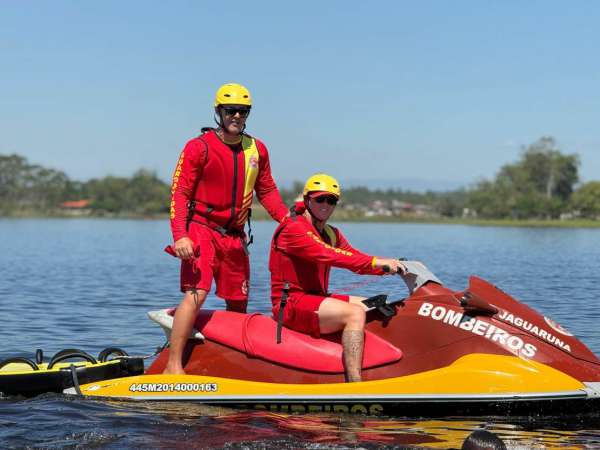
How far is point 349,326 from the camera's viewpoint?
710 centimetres

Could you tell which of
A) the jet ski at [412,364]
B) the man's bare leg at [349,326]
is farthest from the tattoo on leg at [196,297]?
the man's bare leg at [349,326]

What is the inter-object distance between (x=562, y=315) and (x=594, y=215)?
117 meters

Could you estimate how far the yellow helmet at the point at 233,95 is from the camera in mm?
7414

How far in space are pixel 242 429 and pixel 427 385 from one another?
1.44 metres

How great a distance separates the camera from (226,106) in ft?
24.4

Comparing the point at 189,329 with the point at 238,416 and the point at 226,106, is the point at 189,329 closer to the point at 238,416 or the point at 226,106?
the point at 238,416

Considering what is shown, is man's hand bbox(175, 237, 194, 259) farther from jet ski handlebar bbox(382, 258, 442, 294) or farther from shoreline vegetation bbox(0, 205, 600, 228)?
shoreline vegetation bbox(0, 205, 600, 228)

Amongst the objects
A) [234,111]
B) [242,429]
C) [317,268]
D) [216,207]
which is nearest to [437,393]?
[317,268]

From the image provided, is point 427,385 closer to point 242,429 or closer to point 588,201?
point 242,429

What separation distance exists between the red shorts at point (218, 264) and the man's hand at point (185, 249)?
0.37ft

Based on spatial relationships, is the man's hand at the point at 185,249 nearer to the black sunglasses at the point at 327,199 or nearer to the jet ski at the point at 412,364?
the jet ski at the point at 412,364

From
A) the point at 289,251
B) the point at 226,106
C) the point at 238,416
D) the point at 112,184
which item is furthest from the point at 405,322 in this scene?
the point at 112,184

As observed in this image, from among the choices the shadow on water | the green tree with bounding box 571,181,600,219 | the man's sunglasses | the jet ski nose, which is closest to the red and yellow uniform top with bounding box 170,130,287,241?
the man's sunglasses

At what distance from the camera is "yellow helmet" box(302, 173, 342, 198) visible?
718 cm
